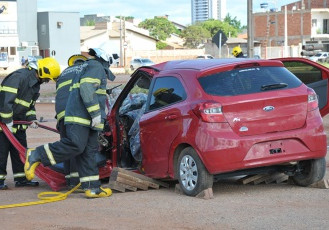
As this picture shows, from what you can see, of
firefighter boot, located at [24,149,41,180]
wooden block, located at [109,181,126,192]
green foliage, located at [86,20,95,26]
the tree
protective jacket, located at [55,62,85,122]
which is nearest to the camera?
firefighter boot, located at [24,149,41,180]

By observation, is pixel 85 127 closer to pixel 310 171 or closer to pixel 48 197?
pixel 48 197

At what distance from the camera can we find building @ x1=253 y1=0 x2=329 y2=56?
9512 cm

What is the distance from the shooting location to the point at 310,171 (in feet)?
28.9

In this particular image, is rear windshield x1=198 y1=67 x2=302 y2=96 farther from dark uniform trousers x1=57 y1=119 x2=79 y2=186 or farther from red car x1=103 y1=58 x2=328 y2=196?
dark uniform trousers x1=57 y1=119 x2=79 y2=186

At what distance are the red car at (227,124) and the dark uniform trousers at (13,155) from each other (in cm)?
86

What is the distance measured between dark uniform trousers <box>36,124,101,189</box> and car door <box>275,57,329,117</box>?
3.83 metres

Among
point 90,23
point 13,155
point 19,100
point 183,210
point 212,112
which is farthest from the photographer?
point 90,23

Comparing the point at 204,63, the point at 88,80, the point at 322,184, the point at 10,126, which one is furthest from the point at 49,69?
the point at 322,184

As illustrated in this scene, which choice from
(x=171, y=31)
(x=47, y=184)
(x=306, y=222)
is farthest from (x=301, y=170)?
(x=171, y=31)

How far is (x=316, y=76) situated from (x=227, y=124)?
4182mm

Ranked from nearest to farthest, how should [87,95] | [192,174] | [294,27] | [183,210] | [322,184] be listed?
[183,210] < [192,174] < [87,95] < [322,184] < [294,27]

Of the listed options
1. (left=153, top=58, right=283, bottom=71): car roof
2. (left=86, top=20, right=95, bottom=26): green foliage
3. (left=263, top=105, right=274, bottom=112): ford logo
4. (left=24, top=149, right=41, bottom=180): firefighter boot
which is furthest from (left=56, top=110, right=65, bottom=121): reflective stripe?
(left=86, top=20, right=95, bottom=26): green foliage

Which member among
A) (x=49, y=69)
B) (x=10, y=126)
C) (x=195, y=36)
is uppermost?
(x=195, y=36)

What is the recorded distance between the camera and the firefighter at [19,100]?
969 centimetres
